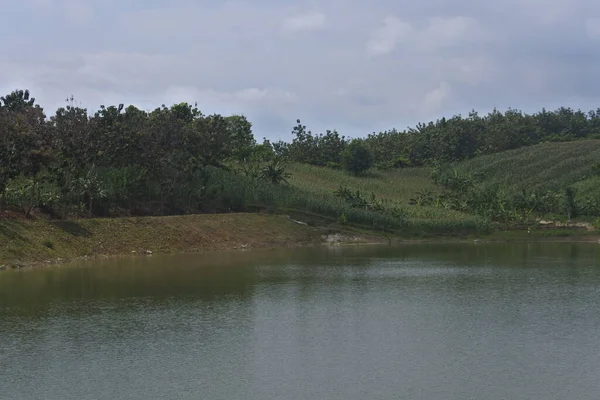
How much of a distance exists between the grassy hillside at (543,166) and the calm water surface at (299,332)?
6309cm

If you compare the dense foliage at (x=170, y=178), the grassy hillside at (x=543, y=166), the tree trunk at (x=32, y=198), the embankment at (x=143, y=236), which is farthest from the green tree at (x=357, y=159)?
the tree trunk at (x=32, y=198)

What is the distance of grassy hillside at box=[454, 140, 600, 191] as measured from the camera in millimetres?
116250

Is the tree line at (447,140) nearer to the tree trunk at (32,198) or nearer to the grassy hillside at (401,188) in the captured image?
the grassy hillside at (401,188)

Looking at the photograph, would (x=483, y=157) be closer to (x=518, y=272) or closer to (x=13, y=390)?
(x=518, y=272)

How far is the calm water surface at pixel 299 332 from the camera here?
2556 cm

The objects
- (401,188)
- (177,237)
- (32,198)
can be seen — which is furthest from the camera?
(401,188)

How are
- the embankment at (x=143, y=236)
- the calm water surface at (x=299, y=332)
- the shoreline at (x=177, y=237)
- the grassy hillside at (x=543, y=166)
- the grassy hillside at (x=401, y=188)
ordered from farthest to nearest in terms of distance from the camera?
the grassy hillside at (x=543, y=166) < the grassy hillside at (x=401, y=188) < the shoreline at (x=177, y=237) < the embankment at (x=143, y=236) < the calm water surface at (x=299, y=332)

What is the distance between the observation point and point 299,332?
112 feet

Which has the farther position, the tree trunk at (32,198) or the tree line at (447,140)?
the tree line at (447,140)

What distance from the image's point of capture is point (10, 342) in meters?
32.2

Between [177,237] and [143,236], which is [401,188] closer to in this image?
[177,237]

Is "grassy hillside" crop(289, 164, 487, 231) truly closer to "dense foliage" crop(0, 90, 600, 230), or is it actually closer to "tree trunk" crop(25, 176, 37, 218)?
"dense foliage" crop(0, 90, 600, 230)

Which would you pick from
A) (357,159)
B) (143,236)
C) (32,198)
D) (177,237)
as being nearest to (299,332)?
(143,236)

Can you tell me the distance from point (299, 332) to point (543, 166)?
102001mm
